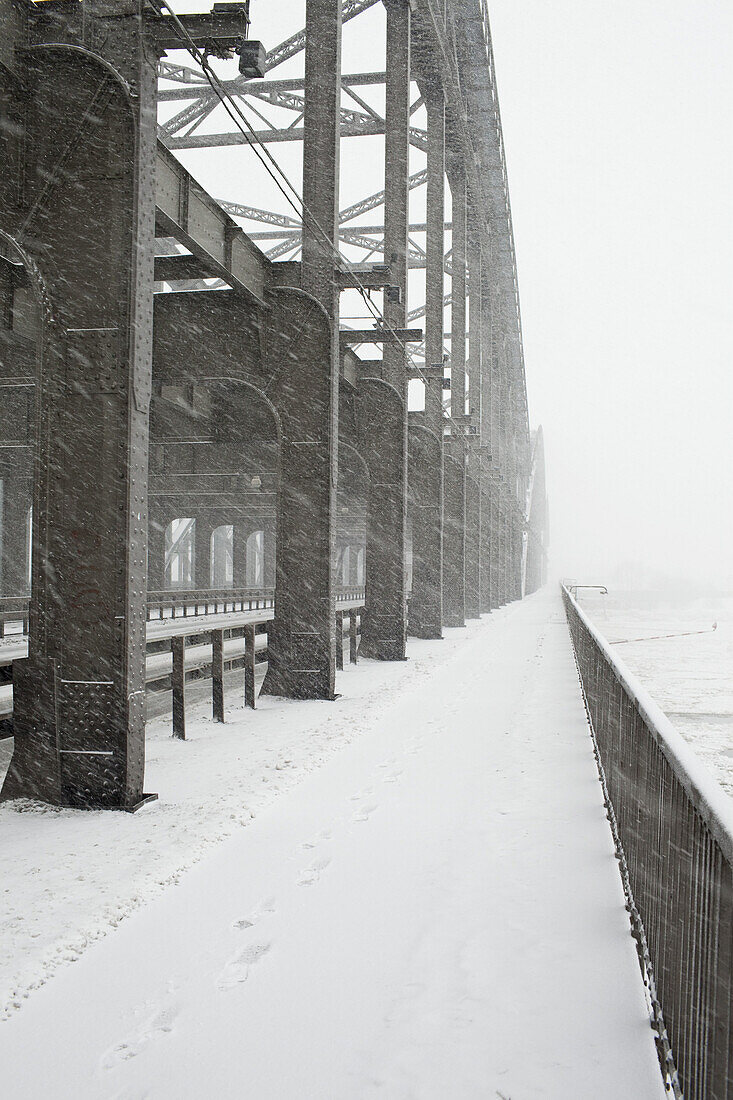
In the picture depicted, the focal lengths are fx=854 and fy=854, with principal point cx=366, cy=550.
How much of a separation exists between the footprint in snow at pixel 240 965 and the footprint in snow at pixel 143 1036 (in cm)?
30

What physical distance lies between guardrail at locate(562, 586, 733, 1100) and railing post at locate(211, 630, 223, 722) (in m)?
7.40

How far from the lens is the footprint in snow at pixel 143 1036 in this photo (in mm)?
3592

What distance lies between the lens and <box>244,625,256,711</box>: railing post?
13117 mm

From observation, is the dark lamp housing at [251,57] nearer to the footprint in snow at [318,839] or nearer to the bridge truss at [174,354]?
the bridge truss at [174,354]

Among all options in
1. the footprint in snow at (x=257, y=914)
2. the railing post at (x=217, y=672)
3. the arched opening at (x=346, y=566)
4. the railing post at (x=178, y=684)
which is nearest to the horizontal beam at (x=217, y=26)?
the railing post at (x=178, y=684)

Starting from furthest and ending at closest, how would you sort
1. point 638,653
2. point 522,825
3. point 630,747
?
point 638,653 < point 522,825 < point 630,747

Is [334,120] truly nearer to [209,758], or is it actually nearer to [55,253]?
[55,253]

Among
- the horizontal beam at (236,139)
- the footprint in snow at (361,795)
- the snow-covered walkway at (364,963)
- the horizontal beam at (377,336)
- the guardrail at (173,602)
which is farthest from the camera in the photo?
the horizontal beam at (236,139)

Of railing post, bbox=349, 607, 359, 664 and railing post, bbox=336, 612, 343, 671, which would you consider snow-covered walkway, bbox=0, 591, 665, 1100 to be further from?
railing post, bbox=349, 607, 359, 664

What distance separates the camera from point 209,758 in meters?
9.42

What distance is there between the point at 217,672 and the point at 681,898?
29.6 feet

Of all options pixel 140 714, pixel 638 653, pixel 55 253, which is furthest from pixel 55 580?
pixel 638 653

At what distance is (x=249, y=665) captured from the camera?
13133mm

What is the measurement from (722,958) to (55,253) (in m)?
7.41
